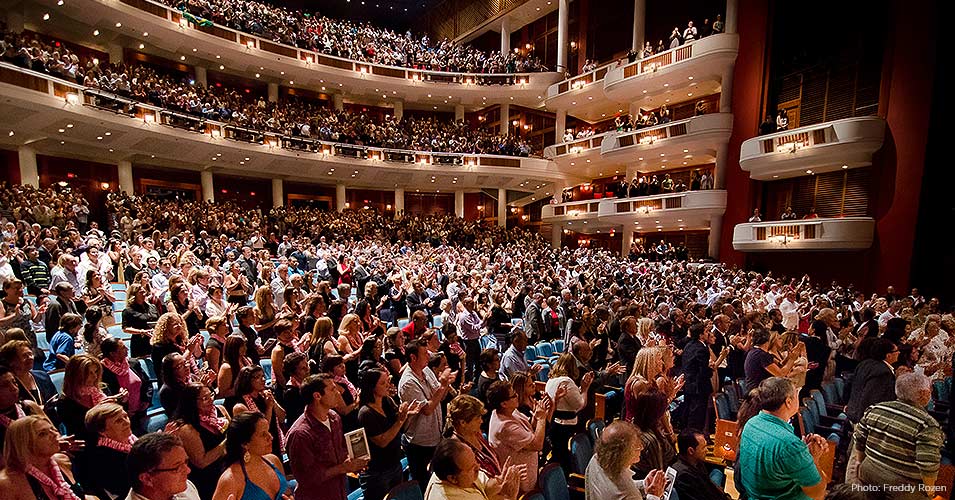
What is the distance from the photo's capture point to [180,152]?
1698cm

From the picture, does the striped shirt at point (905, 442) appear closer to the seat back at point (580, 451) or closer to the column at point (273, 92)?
the seat back at point (580, 451)

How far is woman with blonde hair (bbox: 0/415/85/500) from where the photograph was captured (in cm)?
190

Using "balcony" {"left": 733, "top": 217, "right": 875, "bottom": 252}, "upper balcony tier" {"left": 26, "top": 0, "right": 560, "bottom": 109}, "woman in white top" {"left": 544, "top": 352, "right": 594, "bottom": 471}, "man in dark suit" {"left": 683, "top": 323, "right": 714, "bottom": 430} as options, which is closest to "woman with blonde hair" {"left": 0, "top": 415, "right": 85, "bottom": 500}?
"woman in white top" {"left": 544, "top": 352, "right": 594, "bottom": 471}

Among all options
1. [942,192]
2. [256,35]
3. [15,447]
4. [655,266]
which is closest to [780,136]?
[942,192]

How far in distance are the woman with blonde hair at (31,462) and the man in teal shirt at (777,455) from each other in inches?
123

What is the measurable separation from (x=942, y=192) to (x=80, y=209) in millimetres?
20728

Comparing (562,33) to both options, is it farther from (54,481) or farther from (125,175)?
(54,481)

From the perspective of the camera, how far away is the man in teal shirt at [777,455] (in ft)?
7.45

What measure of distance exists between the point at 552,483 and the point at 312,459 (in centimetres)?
133

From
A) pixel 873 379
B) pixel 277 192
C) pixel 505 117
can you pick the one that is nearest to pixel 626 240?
pixel 505 117

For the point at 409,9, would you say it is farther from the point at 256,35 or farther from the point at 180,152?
the point at 180,152

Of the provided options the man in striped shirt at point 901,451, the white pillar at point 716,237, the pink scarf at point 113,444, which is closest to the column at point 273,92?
the white pillar at point 716,237

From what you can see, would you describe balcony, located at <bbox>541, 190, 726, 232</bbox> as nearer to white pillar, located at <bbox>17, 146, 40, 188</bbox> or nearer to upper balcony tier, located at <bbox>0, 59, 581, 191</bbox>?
upper balcony tier, located at <bbox>0, 59, 581, 191</bbox>

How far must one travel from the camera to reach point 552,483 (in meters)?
2.74
